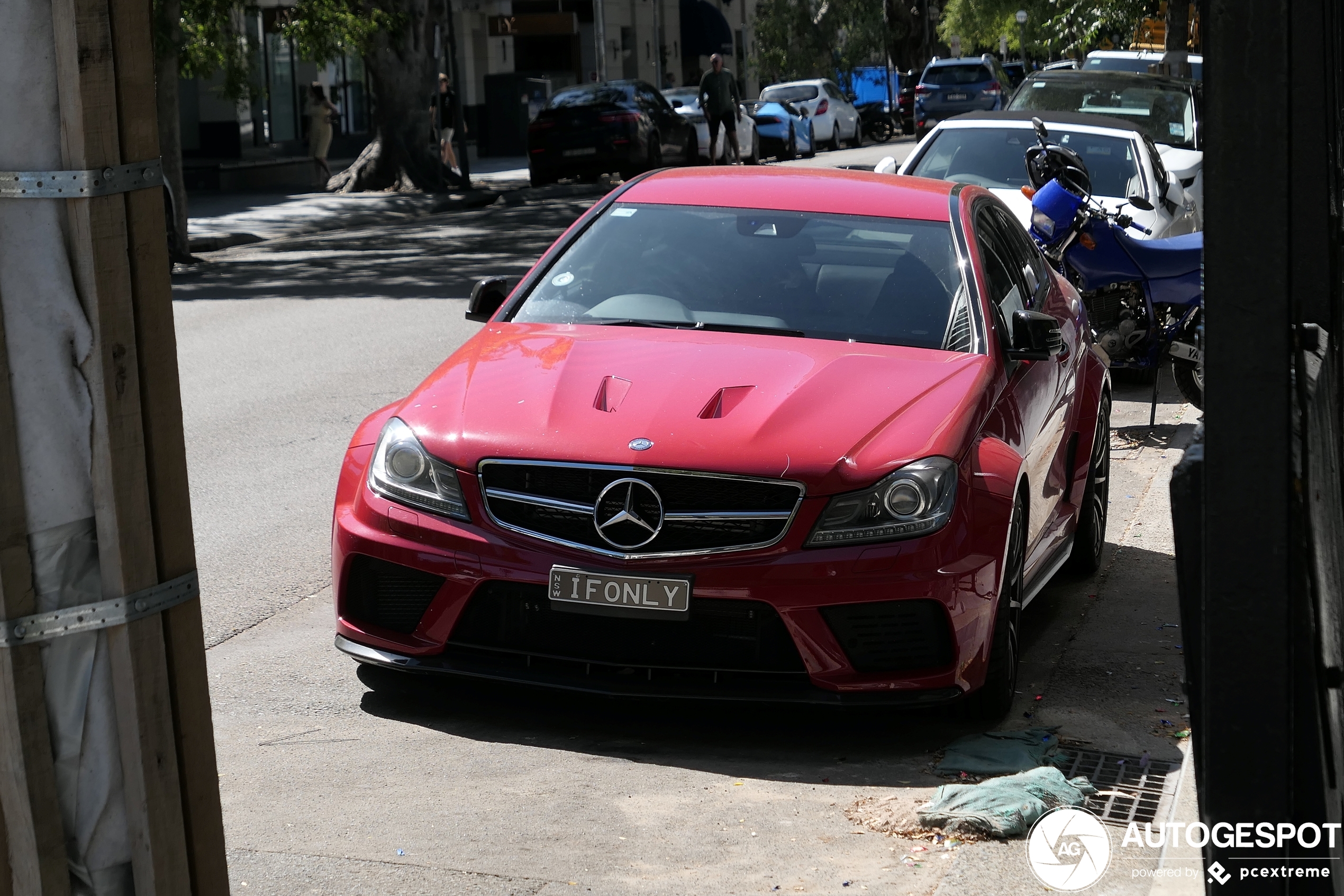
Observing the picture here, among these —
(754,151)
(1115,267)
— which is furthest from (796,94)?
(1115,267)

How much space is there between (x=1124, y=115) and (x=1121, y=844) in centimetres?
1351

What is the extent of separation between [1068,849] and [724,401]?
1684 millimetres

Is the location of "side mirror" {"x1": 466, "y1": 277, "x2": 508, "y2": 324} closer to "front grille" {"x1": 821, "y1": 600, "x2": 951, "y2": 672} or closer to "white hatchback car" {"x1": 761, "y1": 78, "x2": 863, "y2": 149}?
"front grille" {"x1": 821, "y1": 600, "x2": 951, "y2": 672}

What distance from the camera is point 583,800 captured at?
15.5ft

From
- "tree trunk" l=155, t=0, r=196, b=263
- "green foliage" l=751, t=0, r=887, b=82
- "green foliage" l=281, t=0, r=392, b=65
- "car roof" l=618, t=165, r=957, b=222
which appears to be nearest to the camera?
"car roof" l=618, t=165, r=957, b=222

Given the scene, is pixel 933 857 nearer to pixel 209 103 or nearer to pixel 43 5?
pixel 43 5

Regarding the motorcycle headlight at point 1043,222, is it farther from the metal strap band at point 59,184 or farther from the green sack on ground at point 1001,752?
the metal strap band at point 59,184

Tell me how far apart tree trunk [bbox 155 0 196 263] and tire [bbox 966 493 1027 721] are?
622 inches

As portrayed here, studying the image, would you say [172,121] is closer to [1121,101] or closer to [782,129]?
[1121,101]

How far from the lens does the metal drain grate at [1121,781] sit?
462 centimetres

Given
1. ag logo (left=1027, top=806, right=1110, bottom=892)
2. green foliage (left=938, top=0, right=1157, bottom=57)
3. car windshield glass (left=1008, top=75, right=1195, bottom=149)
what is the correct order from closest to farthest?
ag logo (left=1027, top=806, right=1110, bottom=892) < car windshield glass (left=1008, top=75, right=1195, bottom=149) < green foliage (left=938, top=0, right=1157, bottom=57)

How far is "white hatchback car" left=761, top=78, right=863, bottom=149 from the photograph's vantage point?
143 feet

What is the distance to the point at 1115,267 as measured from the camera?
10.7 meters

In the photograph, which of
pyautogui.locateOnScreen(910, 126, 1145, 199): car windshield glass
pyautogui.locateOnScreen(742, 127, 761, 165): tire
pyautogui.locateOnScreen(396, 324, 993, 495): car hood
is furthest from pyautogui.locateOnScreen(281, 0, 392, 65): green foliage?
pyautogui.locateOnScreen(396, 324, 993, 495): car hood
